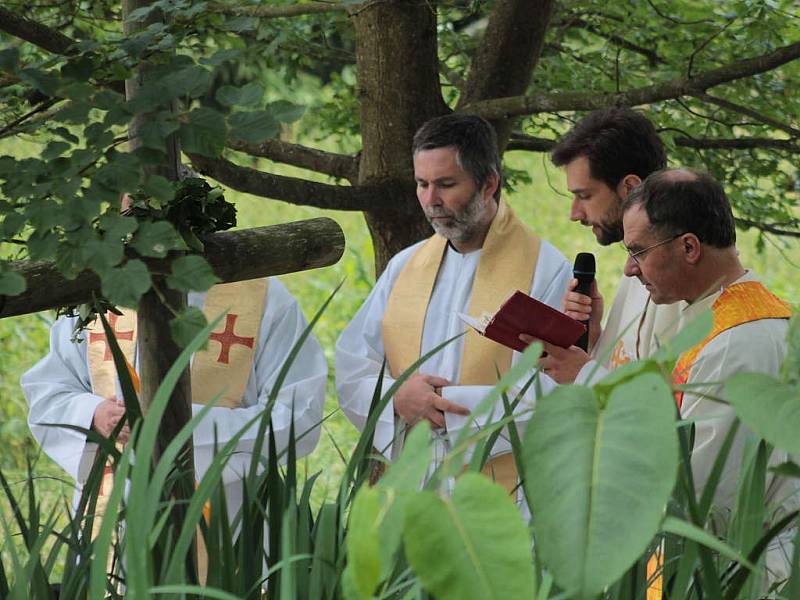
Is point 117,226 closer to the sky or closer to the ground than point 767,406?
closer to the sky

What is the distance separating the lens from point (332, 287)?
10.6 meters

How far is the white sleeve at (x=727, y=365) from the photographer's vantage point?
2.63 m

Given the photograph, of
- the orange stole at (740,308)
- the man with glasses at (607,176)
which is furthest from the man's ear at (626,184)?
the orange stole at (740,308)

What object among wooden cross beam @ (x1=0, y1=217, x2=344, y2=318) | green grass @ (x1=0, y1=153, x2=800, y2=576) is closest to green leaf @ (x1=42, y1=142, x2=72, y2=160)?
wooden cross beam @ (x1=0, y1=217, x2=344, y2=318)

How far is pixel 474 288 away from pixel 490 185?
400 millimetres

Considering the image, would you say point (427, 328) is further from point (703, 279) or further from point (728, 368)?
point (728, 368)

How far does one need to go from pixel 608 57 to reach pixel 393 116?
1.23m

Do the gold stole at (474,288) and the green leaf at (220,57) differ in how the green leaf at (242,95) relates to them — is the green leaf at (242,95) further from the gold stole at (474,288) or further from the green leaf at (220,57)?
the gold stole at (474,288)

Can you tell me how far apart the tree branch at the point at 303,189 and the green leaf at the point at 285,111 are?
2159 millimetres

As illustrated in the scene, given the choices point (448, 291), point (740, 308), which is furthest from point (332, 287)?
point (740, 308)

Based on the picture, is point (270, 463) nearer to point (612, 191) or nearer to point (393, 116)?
point (612, 191)

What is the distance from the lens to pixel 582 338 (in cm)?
352

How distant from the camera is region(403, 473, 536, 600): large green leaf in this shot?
865mm

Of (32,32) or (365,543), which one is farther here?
(32,32)
